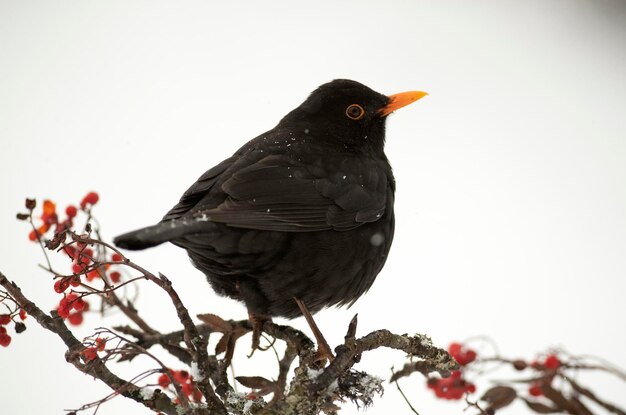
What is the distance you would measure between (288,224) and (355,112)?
4.95ft

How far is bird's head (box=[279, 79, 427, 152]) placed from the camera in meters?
4.97

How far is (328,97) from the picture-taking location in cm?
507

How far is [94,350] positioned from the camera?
9.98ft

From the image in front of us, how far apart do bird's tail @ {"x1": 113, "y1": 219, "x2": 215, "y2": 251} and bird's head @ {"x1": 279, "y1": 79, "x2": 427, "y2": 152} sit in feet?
5.60

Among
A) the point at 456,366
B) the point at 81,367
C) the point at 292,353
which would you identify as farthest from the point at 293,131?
the point at 81,367

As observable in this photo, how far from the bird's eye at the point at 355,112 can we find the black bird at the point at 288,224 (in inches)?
12.3

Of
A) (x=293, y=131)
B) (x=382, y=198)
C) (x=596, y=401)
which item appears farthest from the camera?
(x=293, y=131)

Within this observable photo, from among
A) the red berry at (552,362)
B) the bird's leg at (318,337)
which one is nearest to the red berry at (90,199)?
the bird's leg at (318,337)

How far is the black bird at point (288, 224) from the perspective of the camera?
3.68 meters

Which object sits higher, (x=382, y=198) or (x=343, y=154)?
(x=343, y=154)

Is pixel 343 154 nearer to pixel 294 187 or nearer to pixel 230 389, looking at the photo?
pixel 294 187

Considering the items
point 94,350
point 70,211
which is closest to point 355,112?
point 70,211

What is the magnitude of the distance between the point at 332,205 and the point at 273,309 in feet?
2.34

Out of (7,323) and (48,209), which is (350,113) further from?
(7,323)
